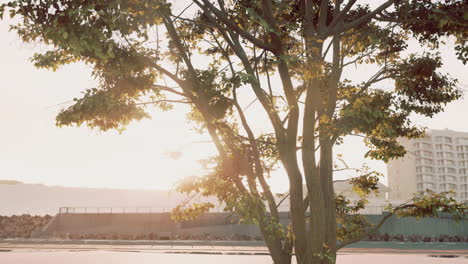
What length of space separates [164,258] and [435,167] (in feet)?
413

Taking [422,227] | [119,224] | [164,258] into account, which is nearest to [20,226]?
[119,224]

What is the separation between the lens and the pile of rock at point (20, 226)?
3234 cm

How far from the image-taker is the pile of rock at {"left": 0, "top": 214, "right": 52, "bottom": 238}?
32.3m

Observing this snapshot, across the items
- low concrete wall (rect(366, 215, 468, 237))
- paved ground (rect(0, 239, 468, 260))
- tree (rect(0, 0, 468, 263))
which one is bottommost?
paved ground (rect(0, 239, 468, 260))

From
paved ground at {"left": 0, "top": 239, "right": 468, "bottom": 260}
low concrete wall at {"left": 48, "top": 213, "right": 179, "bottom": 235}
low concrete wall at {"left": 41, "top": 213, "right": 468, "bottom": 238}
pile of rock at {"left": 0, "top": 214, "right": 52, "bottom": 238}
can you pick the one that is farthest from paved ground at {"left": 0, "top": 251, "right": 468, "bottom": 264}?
pile of rock at {"left": 0, "top": 214, "right": 52, "bottom": 238}

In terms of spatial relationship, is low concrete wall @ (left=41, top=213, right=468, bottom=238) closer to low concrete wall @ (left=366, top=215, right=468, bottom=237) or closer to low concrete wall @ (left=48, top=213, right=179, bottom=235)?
low concrete wall @ (left=48, top=213, right=179, bottom=235)

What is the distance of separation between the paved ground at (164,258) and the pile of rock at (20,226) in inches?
519

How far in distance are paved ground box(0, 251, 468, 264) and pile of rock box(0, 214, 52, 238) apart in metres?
13.2

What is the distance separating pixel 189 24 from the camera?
1055 centimetres

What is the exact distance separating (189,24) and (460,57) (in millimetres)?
5845

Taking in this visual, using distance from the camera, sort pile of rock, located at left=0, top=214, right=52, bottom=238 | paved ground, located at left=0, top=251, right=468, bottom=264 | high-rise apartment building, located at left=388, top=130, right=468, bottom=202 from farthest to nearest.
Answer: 1. high-rise apartment building, located at left=388, top=130, right=468, bottom=202
2. pile of rock, located at left=0, top=214, right=52, bottom=238
3. paved ground, located at left=0, top=251, right=468, bottom=264

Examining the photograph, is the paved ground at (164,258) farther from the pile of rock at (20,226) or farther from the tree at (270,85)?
the pile of rock at (20,226)

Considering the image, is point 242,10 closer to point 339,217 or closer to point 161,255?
point 339,217

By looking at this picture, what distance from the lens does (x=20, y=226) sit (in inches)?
1393
